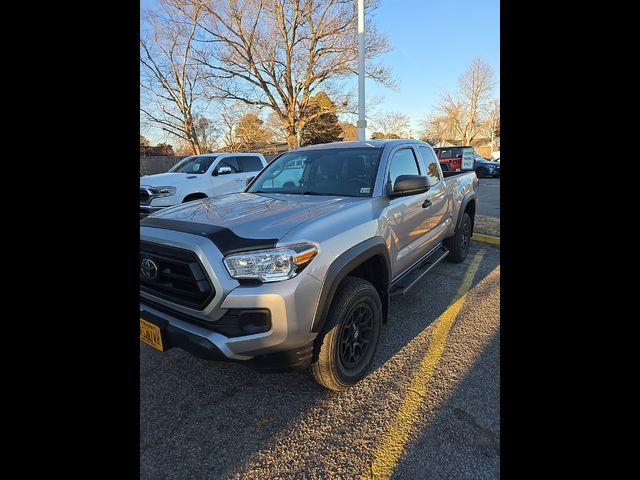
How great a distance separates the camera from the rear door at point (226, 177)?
9.01 metres

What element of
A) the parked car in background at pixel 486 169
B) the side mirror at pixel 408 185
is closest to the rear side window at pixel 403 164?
the side mirror at pixel 408 185

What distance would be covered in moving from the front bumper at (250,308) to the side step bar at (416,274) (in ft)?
4.11

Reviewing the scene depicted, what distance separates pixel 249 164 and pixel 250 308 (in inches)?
344

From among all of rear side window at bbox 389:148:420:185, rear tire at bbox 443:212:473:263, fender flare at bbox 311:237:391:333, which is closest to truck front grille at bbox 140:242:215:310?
fender flare at bbox 311:237:391:333

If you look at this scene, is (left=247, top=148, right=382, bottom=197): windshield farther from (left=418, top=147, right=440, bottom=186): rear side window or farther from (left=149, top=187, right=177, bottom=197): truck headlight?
(left=149, top=187, right=177, bottom=197): truck headlight

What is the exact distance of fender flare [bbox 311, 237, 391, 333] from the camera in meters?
2.00

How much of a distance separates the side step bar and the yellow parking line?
19.5 inches

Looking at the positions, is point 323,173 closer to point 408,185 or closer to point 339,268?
point 408,185

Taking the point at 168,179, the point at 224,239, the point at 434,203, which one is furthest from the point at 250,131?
the point at 224,239

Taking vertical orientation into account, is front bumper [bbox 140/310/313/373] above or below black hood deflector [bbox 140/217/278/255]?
below

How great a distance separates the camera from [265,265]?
1.88 meters

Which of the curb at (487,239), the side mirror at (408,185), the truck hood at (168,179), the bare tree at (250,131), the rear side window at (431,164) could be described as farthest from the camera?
the bare tree at (250,131)

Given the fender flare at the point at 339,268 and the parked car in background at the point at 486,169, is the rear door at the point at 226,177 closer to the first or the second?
the fender flare at the point at 339,268
